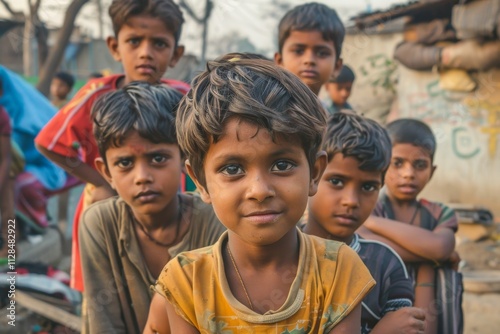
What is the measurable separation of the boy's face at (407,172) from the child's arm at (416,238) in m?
0.31

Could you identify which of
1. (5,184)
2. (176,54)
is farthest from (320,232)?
(5,184)

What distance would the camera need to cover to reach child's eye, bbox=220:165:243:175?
1.70 m

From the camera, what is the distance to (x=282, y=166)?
5.63 feet

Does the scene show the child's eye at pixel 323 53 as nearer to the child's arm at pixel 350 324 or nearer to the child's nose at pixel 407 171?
the child's nose at pixel 407 171

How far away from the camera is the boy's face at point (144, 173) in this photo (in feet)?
8.21

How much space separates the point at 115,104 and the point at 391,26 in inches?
401

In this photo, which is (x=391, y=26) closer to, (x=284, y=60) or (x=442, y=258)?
(x=284, y=60)

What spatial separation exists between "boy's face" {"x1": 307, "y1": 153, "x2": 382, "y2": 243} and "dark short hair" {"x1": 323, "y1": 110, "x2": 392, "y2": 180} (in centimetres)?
3

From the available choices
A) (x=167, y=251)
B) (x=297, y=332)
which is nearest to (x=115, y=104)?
(x=167, y=251)

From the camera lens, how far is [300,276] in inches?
69.0

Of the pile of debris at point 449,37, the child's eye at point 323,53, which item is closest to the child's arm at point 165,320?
the child's eye at point 323,53

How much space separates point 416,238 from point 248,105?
1446mm

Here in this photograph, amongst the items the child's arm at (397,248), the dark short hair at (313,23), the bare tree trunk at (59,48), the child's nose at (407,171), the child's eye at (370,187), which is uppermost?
the bare tree trunk at (59,48)

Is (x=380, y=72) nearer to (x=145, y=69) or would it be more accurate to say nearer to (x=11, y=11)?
(x=11, y=11)
